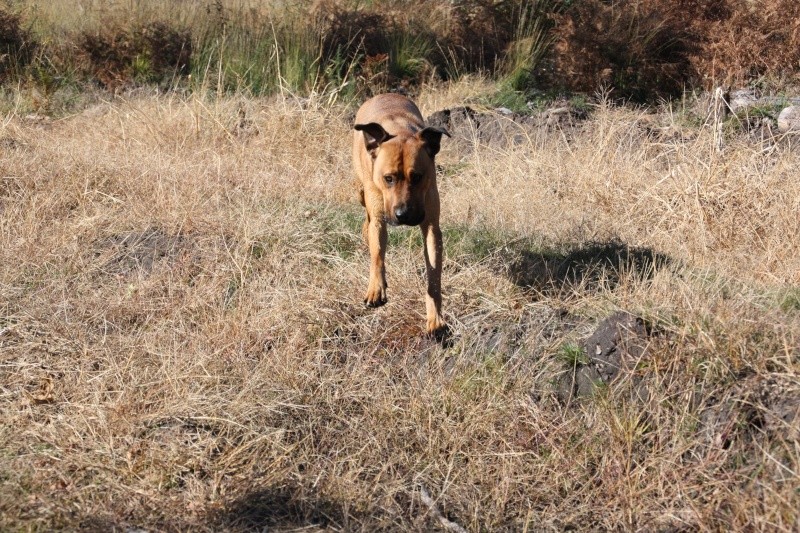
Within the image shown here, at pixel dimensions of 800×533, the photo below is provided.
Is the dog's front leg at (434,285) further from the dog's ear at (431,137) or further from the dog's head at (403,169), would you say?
the dog's ear at (431,137)

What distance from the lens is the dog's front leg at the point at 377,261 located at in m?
5.63

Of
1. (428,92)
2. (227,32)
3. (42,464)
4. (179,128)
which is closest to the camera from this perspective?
(42,464)

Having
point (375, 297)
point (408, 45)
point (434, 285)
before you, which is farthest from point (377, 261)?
point (408, 45)

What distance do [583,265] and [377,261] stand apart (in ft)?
5.01

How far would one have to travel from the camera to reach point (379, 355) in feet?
18.6

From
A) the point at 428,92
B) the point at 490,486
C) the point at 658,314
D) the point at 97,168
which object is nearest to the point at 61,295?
the point at 97,168

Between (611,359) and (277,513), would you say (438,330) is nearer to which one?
(611,359)

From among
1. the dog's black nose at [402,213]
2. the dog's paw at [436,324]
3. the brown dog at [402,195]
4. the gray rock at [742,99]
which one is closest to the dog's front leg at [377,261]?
the brown dog at [402,195]

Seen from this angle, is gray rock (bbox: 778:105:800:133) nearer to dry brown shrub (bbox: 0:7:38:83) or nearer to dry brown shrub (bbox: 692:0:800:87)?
dry brown shrub (bbox: 692:0:800:87)

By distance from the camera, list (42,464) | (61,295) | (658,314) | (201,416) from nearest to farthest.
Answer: (42,464) → (201,416) → (658,314) → (61,295)

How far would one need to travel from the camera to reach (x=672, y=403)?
15.5 ft

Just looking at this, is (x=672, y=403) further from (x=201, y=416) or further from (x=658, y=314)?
(x=201, y=416)

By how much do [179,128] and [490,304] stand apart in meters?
5.14

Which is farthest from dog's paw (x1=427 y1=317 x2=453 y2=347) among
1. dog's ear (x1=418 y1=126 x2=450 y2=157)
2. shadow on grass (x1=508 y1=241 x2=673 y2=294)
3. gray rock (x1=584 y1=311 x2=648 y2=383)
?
dog's ear (x1=418 y1=126 x2=450 y2=157)
